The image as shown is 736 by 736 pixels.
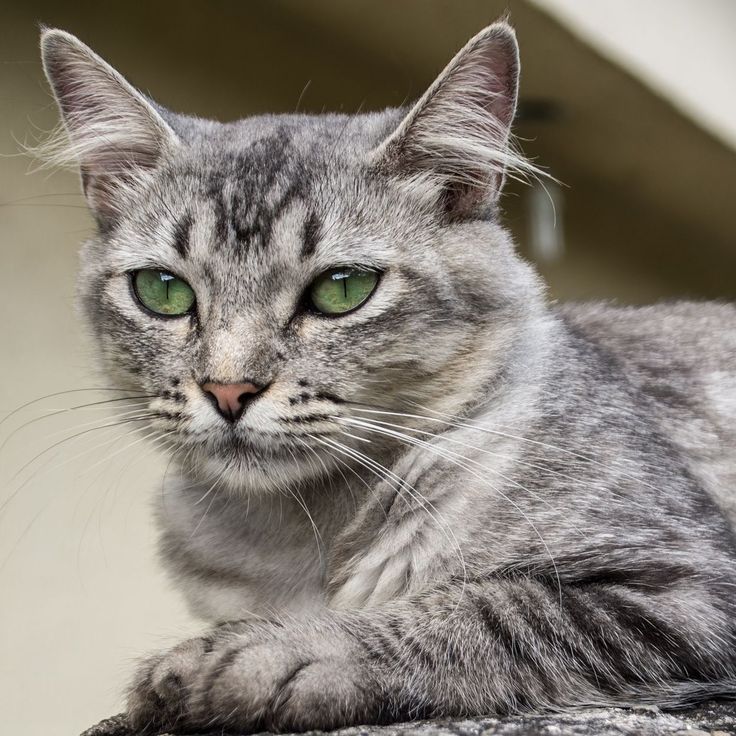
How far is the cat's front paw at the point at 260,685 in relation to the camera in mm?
1384

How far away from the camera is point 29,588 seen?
2.93 metres

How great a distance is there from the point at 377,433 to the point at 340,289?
270mm

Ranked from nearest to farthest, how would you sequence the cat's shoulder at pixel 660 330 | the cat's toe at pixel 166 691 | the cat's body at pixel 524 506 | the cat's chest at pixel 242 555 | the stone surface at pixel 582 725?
the stone surface at pixel 582 725 < the cat's toe at pixel 166 691 < the cat's body at pixel 524 506 < the cat's chest at pixel 242 555 < the cat's shoulder at pixel 660 330

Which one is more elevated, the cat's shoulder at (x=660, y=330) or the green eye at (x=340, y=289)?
the green eye at (x=340, y=289)

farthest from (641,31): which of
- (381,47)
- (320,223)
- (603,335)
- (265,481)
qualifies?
(265,481)

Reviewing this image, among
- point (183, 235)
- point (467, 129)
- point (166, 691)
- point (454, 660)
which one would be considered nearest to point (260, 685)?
point (166, 691)

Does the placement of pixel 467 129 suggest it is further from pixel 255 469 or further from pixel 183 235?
pixel 255 469

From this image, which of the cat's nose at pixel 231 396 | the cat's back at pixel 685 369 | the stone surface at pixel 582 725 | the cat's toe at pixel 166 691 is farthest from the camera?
the cat's back at pixel 685 369

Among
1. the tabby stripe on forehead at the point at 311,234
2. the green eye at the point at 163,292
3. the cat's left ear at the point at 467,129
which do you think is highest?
the cat's left ear at the point at 467,129

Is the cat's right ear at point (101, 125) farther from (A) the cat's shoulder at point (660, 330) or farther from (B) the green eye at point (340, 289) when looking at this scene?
(A) the cat's shoulder at point (660, 330)

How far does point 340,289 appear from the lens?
1.75 m

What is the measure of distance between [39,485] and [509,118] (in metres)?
1.87

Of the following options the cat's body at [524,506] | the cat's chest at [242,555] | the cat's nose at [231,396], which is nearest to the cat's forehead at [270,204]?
the cat's nose at [231,396]

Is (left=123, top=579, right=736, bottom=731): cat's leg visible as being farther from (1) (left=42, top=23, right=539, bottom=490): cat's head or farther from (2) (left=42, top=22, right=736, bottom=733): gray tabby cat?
(1) (left=42, top=23, right=539, bottom=490): cat's head
